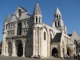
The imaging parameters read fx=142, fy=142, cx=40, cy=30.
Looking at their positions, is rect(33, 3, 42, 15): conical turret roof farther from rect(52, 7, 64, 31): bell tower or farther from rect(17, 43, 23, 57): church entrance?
rect(52, 7, 64, 31): bell tower

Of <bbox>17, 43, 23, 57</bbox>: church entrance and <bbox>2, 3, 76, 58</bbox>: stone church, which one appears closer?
<bbox>2, 3, 76, 58</bbox>: stone church

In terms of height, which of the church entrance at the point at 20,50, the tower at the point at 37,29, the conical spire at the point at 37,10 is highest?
the conical spire at the point at 37,10

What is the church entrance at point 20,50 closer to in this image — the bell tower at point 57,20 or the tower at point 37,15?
the tower at point 37,15

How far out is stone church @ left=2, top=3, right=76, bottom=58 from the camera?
3588 cm

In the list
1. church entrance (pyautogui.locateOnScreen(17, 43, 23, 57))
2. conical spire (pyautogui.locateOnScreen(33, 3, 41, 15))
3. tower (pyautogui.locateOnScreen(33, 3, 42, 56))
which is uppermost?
conical spire (pyautogui.locateOnScreen(33, 3, 41, 15))

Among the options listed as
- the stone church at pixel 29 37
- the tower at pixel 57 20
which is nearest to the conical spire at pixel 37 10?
the stone church at pixel 29 37

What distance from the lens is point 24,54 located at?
124 feet

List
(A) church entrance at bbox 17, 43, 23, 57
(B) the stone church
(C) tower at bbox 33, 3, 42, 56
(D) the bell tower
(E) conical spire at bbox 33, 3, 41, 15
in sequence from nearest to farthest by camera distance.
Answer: (C) tower at bbox 33, 3, 42, 56
(B) the stone church
(E) conical spire at bbox 33, 3, 41, 15
(A) church entrance at bbox 17, 43, 23, 57
(D) the bell tower

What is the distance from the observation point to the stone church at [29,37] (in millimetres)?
35875

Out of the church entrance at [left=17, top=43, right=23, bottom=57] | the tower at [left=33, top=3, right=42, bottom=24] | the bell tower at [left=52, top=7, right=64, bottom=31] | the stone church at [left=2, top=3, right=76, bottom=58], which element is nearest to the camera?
the stone church at [left=2, top=3, right=76, bottom=58]

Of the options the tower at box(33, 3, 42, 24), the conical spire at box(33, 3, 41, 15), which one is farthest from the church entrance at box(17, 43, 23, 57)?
the conical spire at box(33, 3, 41, 15)

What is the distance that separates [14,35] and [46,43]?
9701 millimetres

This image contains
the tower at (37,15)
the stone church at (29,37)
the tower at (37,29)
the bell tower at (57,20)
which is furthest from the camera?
the bell tower at (57,20)

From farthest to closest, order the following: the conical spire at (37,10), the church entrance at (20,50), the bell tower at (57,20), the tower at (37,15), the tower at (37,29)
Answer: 1. the bell tower at (57,20)
2. the church entrance at (20,50)
3. the conical spire at (37,10)
4. the tower at (37,15)
5. the tower at (37,29)
